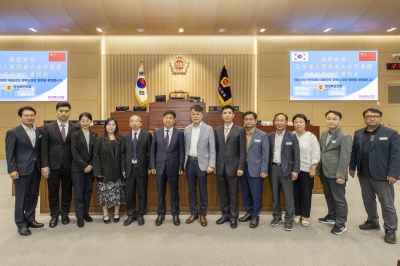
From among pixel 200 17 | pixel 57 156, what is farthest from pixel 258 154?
pixel 200 17

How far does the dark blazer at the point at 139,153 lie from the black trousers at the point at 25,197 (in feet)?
3.40

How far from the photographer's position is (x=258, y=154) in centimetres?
312

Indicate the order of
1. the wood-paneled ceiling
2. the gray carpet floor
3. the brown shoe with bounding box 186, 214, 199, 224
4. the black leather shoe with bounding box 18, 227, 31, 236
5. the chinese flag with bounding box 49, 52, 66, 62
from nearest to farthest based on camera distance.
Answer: the gray carpet floor
the black leather shoe with bounding box 18, 227, 31, 236
the brown shoe with bounding box 186, 214, 199, 224
the wood-paneled ceiling
the chinese flag with bounding box 49, 52, 66, 62

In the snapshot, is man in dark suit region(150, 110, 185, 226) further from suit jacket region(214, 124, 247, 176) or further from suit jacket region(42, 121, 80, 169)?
suit jacket region(42, 121, 80, 169)

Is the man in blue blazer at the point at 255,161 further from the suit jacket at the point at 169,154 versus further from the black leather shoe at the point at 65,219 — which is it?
the black leather shoe at the point at 65,219

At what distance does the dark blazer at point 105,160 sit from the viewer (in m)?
3.11

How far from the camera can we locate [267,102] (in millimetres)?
8492

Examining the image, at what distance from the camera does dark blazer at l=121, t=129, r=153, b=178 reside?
3139 millimetres

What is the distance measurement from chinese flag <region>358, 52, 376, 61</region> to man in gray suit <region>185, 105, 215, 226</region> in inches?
306

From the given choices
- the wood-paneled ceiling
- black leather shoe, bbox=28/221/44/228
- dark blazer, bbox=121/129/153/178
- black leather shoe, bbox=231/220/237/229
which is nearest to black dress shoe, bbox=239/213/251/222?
black leather shoe, bbox=231/220/237/229

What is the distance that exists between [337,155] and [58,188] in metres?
3.49

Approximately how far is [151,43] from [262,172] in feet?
22.5

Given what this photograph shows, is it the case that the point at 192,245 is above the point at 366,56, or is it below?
below

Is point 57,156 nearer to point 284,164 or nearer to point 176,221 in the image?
point 176,221
